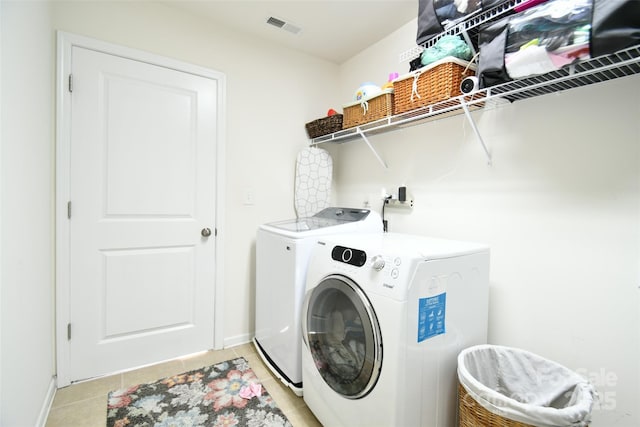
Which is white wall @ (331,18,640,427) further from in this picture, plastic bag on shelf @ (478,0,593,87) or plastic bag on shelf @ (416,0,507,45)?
plastic bag on shelf @ (416,0,507,45)

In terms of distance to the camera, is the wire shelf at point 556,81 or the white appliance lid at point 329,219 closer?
the wire shelf at point 556,81

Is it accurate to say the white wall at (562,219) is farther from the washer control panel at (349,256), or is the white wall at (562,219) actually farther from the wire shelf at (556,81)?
the washer control panel at (349,256)

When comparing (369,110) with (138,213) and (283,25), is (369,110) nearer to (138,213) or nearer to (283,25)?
(283,25)

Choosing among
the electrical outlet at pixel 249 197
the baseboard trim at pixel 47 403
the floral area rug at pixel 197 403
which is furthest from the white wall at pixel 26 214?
the electrical outlet at pixel 249 197

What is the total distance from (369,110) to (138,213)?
64.6 inches

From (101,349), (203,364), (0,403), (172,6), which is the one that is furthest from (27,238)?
(172,6)

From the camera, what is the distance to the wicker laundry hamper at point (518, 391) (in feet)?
2.99

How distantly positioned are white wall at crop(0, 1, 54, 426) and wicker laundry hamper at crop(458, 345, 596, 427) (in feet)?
5.26

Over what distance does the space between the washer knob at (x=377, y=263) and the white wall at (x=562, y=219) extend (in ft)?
2.63

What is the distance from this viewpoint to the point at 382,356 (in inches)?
43.2

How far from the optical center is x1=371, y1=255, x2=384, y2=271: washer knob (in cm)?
114

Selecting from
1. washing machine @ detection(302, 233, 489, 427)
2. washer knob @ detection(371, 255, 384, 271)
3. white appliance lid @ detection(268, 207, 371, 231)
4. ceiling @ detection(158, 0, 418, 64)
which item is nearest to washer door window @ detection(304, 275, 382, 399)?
washing machine @ detection(302, 233, 489, 427)

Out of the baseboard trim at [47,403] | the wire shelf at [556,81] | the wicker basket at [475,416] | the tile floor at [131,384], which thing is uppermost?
the wire shelf at [556,81]

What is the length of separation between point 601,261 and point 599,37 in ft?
2.81
